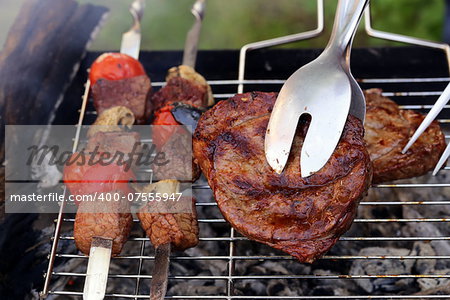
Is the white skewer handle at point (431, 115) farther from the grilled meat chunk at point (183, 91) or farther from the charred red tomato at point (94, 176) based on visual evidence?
the charred red tomato at point (94, 176)

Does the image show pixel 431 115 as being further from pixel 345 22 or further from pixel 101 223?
pixel 101 223

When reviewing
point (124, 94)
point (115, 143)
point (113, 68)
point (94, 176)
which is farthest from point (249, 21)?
point (94, 176)

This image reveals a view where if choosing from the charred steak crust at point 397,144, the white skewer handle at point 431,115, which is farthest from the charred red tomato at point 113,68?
the white skewer handle at point 431,115

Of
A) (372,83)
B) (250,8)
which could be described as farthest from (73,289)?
(250,8)

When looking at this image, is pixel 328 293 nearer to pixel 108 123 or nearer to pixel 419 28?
pixel 108 123

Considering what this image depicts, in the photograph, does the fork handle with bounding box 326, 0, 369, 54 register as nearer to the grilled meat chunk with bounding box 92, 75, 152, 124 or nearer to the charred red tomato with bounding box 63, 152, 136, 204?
the grilled meat chunk with bounding box 92, 75, 152, 124

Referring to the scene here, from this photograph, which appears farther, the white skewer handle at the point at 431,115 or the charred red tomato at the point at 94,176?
the charred red tomato at the point at 94,176
